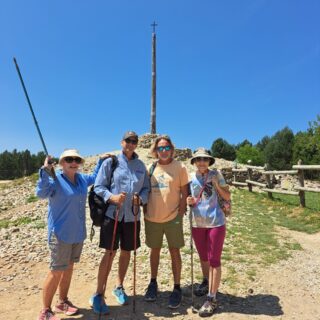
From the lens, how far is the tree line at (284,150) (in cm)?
4538

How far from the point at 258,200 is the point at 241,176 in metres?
5.74

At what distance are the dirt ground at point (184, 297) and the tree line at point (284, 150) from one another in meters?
31.4

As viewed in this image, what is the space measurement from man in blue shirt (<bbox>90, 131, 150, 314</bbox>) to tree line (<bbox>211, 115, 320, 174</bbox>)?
33.5 metres

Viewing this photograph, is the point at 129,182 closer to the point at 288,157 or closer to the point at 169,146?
the point at 169,146

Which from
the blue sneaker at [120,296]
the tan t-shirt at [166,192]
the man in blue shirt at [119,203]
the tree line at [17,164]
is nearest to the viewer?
the man in blue shirt at [119,203]

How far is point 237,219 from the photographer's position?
37.9 ft

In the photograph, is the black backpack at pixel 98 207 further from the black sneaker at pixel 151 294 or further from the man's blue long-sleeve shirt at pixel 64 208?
the black sneaker at pixel 151 294

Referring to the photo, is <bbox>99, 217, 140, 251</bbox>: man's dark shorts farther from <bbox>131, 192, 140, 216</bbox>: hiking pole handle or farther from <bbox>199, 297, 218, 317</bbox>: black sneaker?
<bbox>199, 297, 218, 317</bbox>: black sneaker

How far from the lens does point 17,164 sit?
6631 cm

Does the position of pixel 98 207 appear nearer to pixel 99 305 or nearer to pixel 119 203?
pixel 119 203

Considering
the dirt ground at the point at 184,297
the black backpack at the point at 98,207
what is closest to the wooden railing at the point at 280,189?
the dirt ground at the point at 184,297

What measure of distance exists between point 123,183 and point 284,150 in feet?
173

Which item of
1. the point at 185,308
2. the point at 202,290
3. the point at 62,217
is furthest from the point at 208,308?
the point at 62,217

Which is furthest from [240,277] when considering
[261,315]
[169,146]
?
A: [169,146]
